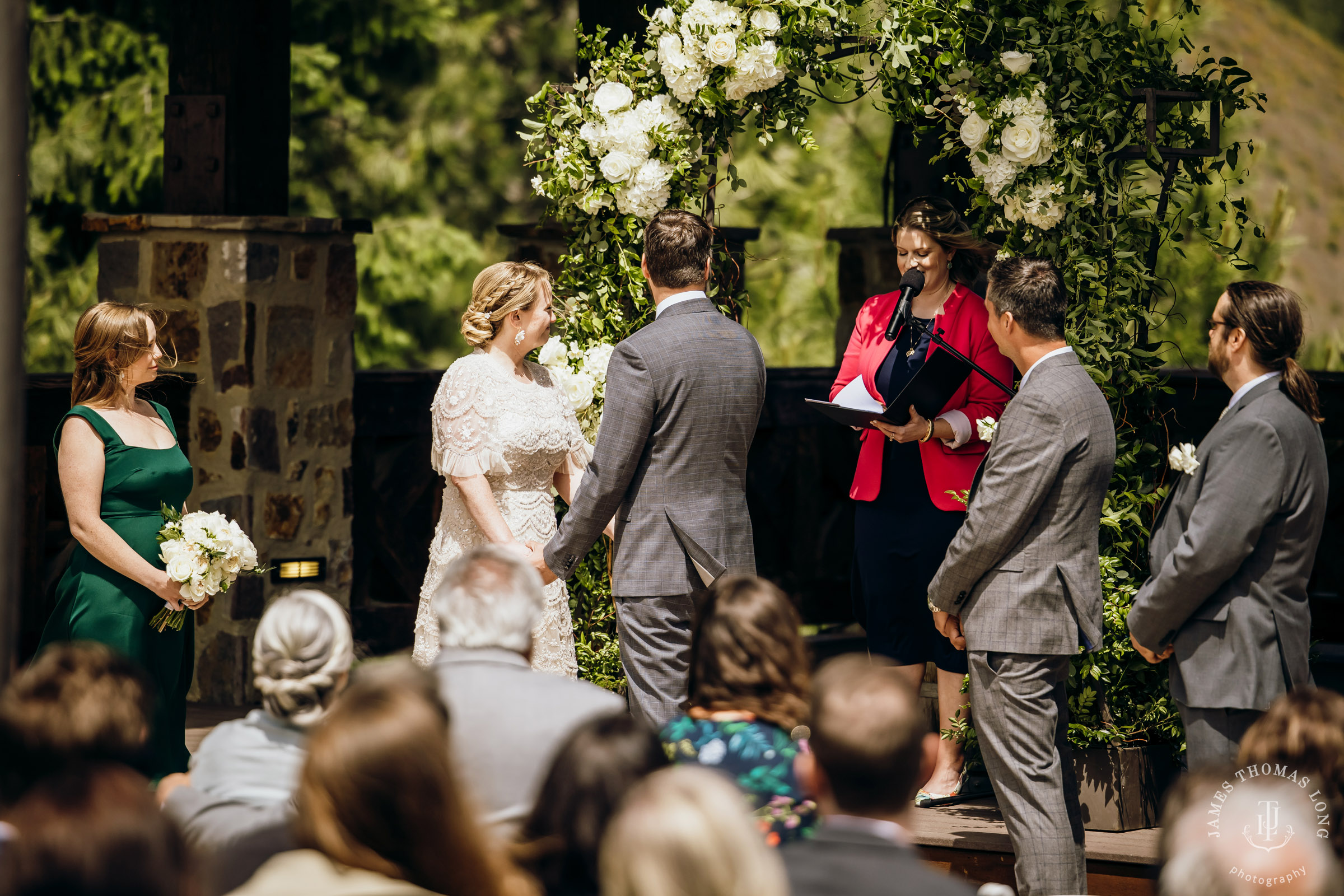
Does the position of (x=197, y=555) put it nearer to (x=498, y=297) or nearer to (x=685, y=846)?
(x=498, y=297)

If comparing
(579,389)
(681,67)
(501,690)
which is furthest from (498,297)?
(501,690)

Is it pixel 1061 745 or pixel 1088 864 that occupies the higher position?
pixel 1061 745

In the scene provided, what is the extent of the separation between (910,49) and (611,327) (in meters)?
1.27

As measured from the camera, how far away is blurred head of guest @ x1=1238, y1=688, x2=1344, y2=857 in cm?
254

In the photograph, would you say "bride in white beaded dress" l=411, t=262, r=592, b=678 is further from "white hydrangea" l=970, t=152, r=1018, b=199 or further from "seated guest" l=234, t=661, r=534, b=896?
"seated guest" l=234, t=661, r=534, b=896

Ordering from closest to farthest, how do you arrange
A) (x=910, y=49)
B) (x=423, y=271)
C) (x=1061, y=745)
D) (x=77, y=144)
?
(x=1061, y=745)
(x=910, y=49)
(x=77, y=144)
(x=423, y=271)

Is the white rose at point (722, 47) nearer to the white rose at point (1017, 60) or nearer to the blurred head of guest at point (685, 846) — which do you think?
the white rose at point (1017, 60)

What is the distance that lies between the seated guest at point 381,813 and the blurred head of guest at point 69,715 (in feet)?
1.37

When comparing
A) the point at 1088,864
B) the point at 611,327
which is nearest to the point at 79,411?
the point at 611,327

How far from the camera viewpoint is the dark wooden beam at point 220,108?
575 centimetres

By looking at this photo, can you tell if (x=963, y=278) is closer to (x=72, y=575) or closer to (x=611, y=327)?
(x=611, y=327)

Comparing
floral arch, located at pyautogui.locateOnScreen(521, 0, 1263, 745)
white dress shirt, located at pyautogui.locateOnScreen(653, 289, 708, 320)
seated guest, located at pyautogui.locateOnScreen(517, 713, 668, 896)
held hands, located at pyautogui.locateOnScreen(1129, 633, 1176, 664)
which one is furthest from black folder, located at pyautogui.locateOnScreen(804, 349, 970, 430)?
seated guest, located at pyautogui.locateOnScreen(517, 713, 668, 896)

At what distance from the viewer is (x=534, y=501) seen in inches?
169

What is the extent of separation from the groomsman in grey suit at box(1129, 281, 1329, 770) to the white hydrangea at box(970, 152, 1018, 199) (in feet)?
3.09
